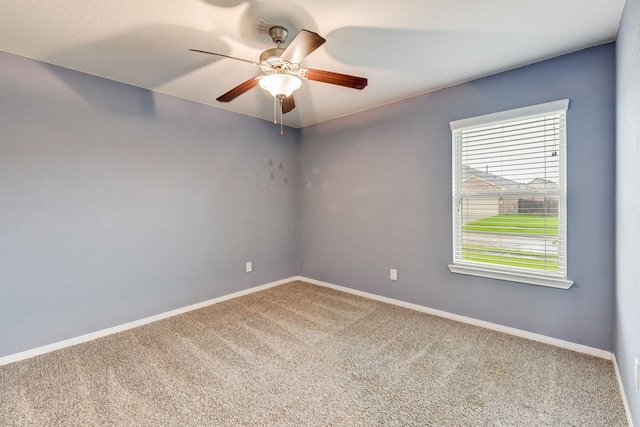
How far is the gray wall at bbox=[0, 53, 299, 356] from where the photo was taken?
2.25 meters

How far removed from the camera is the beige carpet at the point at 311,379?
162cm

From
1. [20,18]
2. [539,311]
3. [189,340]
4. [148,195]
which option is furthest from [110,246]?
[539,311]

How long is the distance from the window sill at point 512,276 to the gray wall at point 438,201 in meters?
0.06

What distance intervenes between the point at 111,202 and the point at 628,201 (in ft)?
12.4

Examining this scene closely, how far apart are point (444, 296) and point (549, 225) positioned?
1.13m

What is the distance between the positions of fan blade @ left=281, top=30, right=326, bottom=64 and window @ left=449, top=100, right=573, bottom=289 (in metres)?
1.81

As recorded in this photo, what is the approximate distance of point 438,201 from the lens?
2.99m

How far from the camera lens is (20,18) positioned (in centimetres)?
178

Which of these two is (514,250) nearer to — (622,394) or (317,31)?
(622,394)

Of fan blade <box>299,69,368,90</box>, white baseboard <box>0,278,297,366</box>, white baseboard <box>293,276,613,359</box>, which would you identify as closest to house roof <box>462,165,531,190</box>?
white baseboard <box>293,276,613,359</box>

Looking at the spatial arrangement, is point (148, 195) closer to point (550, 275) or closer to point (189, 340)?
point (189, 340)

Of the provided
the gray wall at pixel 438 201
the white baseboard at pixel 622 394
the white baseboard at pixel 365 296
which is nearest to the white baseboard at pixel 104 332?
the white baseboard at pixel 365 296

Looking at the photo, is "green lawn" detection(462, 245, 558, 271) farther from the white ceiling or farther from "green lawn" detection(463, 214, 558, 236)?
the white ceiling

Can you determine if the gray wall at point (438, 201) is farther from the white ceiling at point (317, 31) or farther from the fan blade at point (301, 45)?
the fan blade at point (301, 45)
